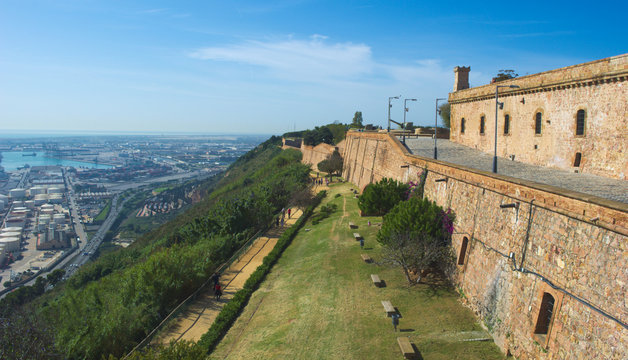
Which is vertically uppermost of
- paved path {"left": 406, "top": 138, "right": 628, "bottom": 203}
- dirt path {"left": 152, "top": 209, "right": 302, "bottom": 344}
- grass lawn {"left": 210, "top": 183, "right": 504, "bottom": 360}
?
paved path {"left": 406, "top": 138, "right": 628, "bottom": 203}

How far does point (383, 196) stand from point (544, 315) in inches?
522

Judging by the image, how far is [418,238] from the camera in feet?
47.8

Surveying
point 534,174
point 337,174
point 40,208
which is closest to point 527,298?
point 534,174

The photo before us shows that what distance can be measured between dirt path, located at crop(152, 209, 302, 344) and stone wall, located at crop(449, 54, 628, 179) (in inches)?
611

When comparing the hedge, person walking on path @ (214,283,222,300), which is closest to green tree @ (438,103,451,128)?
the hedge

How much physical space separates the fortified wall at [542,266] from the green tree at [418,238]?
24.6 inches

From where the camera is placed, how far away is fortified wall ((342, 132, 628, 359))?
24.6 ft

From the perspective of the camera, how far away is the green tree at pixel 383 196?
21734 millimetres

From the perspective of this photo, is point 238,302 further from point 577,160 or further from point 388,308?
point 577,160

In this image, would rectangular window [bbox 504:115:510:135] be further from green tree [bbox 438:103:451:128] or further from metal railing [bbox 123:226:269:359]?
green tree [bbox 438:103:451:128]

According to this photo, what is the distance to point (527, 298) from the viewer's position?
9.77 m

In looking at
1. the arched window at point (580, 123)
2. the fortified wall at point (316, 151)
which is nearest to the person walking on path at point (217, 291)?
the arched window at point (580, 123)

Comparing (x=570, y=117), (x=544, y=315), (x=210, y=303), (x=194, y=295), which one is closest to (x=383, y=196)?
(x=570, y=117)

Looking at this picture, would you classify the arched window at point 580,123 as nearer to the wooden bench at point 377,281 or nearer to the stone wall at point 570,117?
the stone wall at point 570,117
